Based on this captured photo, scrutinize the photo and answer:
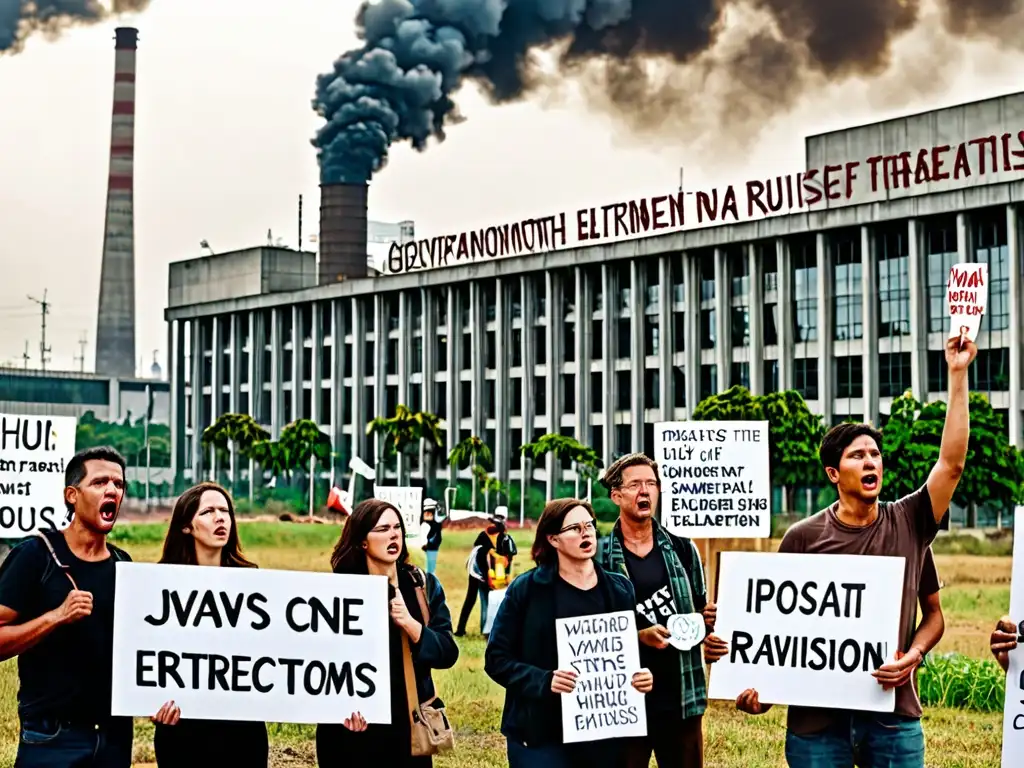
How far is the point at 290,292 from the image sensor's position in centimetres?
8831

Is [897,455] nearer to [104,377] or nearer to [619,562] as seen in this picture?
[619,562]

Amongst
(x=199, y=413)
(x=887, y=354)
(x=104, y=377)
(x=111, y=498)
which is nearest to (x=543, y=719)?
(x=111, y=498)

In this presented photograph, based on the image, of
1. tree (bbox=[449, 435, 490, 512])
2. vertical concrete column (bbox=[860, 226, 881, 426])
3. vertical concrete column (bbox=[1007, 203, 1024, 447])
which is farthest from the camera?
tree (bbox=[449, 435, 490, 512])

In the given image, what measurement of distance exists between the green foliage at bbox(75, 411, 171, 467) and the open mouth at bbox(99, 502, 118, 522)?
8778 centimetres

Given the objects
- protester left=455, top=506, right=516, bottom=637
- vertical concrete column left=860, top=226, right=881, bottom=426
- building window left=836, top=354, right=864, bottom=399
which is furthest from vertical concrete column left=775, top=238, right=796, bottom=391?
protester left=455, top=506, right=516, bottom=637

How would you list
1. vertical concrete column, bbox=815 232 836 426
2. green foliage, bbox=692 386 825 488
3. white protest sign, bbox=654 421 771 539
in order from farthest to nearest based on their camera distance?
vertical concrete column, bbox=815 232 836 426 < green foliage, bbox=692 386 825 488 < white protest sign, bbox=654 421 771 539

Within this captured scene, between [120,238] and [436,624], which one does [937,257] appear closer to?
[436,624]

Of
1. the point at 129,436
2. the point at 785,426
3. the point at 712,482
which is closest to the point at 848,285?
the point at 785,426

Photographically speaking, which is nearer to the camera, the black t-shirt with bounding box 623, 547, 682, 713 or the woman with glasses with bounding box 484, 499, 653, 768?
the woman with glasses with bounding box 484, 499, 653, 768

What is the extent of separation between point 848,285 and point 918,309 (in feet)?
14.1

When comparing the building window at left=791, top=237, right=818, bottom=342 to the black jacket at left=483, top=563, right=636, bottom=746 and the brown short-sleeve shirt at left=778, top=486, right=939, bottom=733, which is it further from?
the black jacket at left=483, top=563, right=636, bottom=746

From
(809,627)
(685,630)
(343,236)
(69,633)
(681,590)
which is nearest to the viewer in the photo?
(69,633)

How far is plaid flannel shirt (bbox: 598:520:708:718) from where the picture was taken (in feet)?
24.3

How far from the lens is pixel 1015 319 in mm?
55375
